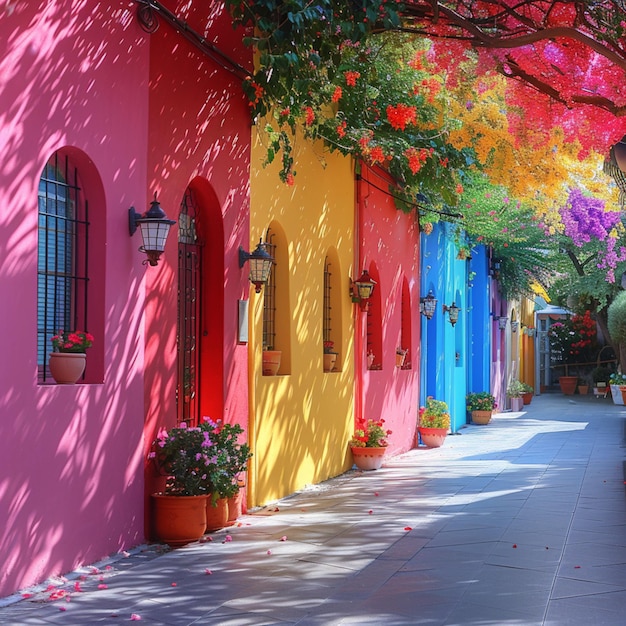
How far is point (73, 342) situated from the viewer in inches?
254

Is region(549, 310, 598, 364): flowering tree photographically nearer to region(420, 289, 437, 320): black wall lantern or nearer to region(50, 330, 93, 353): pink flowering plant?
region(420, 289, 437, 320): black wall lantern

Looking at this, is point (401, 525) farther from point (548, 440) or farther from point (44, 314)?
point (548, 440)

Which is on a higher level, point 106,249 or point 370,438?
point 106,249

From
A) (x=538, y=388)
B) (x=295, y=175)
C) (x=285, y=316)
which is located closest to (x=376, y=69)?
(x=295, y=175)

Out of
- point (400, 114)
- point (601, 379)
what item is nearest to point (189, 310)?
point (400, 114)

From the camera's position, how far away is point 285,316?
35.1 ft

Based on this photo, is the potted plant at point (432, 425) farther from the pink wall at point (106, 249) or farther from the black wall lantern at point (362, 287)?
the pink wall at point (106, 249)

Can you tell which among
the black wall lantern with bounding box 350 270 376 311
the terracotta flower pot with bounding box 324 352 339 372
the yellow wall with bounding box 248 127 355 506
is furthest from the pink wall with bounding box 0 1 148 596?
the black wall lantern with bounding box 350 270 376 311

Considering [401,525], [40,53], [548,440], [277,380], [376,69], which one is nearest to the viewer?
[40,53]

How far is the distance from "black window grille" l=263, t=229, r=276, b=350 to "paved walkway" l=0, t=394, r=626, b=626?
1.83m

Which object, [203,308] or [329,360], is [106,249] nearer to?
[203,308]

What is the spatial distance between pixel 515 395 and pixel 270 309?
20352 mm

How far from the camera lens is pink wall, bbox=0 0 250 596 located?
585 centimetres

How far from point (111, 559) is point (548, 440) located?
12975mm
